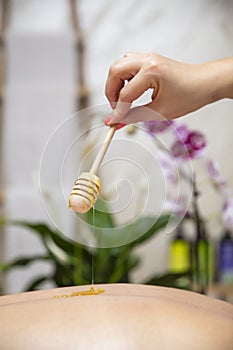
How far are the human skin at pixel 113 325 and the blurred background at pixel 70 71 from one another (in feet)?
5.89

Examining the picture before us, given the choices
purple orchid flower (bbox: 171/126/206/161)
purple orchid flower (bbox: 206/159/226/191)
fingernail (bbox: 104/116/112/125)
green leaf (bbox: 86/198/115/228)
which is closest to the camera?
fingernail (bbox: 104/116/112/125)

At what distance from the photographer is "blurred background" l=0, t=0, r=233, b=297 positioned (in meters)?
2.41

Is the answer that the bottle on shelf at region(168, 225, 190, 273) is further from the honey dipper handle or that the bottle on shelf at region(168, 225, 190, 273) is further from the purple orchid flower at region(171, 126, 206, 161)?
the honey dipper handle

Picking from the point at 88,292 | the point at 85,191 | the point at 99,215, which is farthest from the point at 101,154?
the point at 99,215

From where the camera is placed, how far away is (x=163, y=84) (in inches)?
35.4

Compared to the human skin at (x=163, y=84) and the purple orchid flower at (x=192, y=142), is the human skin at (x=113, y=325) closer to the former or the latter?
the human skin at (x=163, y=84)

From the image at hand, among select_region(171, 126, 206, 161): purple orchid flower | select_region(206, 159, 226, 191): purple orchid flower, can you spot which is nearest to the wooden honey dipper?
select_region(171, 126, 206, 161): purple orchid flower

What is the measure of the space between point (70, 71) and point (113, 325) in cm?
197

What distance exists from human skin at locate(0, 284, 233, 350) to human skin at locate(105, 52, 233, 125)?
32 centimetres

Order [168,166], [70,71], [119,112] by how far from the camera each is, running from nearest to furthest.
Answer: [119,112] < [168,166] < [70,71]

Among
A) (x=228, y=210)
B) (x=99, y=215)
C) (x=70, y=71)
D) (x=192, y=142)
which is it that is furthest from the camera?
(x=70, y=71)

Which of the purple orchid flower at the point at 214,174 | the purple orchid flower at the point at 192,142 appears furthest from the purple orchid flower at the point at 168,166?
the purple orchid flower at the point at 214,174

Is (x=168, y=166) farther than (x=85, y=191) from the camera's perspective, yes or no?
Yes

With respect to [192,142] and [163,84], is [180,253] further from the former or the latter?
[163,84]
